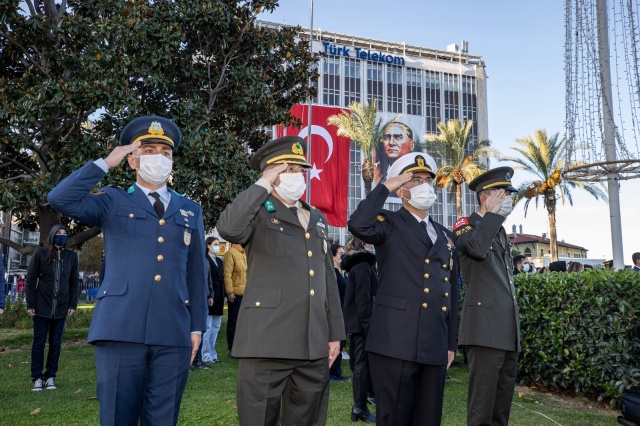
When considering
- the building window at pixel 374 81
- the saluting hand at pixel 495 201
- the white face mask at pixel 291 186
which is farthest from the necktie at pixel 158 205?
the building window at pixel 374 81

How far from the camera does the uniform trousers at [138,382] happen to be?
139 inches

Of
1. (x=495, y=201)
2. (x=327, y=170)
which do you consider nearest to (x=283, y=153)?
(x=495, y=201)

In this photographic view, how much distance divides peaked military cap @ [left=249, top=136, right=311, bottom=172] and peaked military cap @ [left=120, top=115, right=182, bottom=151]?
581 millimetres

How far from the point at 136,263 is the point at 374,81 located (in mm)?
72230

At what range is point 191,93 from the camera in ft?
47.3

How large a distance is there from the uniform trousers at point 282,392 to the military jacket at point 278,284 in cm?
9

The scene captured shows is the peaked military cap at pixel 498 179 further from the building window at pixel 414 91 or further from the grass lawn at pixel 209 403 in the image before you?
the building window at pixel 414 91

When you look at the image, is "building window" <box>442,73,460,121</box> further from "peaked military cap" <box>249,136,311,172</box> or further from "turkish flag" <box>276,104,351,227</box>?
"peaked military cap" <box>249,136,311,172</box>

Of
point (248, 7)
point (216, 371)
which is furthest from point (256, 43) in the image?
point (216, 371)

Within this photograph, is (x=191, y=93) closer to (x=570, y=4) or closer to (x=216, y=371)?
(x=216, y=371)

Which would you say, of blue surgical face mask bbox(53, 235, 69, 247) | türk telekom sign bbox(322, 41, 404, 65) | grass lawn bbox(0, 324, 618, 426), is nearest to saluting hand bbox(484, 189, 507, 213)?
grass lawn bbox(0, 324, 618, 426)

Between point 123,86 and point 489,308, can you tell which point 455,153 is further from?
point 489,308

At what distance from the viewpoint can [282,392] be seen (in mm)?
3705

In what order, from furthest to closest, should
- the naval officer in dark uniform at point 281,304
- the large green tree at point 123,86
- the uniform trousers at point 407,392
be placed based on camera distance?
the large green tree at point 123,86
the uniform trousers at point 407,392
the naval officer in dark uniform at point 281,304
